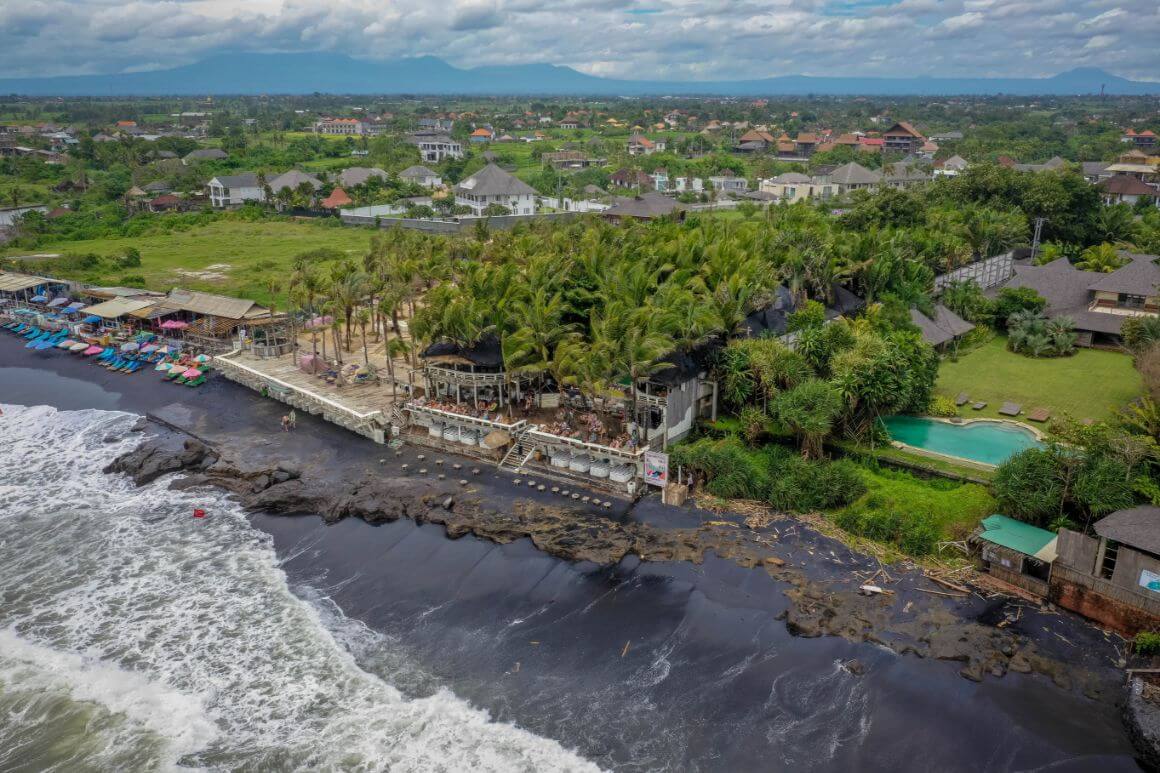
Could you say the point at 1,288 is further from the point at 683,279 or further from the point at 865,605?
the point at 865,605

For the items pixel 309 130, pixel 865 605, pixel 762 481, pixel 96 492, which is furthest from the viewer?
pixel 309 130

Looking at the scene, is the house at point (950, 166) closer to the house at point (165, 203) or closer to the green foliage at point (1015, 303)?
the green foliage at point (1015, 303)

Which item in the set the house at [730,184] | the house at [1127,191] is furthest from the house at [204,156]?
the house at [1127,191]

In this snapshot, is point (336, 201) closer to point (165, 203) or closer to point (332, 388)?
point (165, 203)

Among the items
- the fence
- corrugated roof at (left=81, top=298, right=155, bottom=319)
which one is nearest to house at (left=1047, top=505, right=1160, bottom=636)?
the fence

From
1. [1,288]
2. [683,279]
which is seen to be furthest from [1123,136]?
[1,288]

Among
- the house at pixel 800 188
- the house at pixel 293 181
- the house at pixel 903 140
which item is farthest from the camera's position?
the house at pixel 903 140

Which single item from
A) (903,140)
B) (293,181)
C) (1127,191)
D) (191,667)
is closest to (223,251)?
(293,181)
